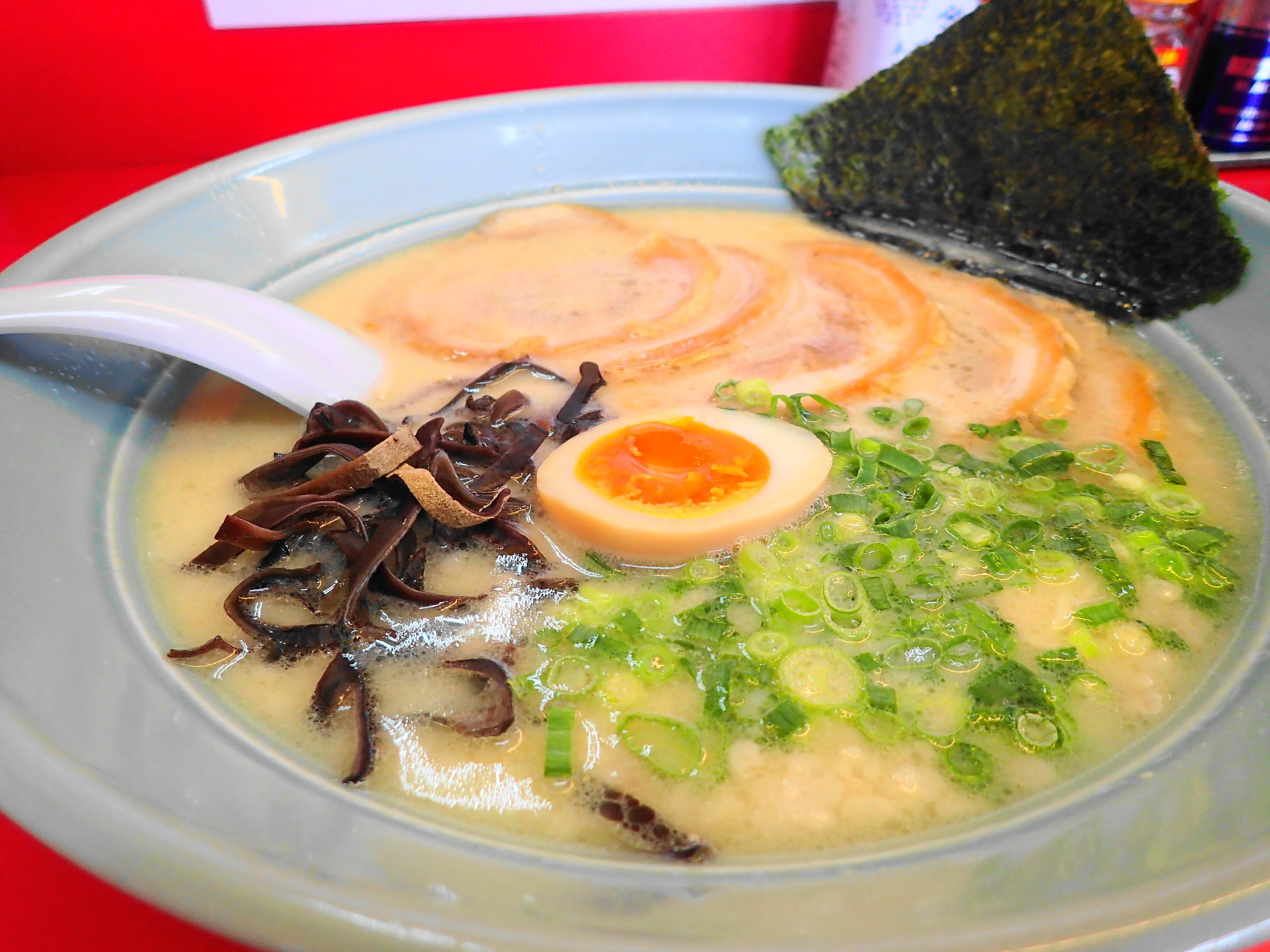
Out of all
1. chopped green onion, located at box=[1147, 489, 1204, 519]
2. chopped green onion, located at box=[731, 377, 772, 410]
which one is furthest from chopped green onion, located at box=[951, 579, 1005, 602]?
chopped green onion, located at box=[731, 377, 772, 410]

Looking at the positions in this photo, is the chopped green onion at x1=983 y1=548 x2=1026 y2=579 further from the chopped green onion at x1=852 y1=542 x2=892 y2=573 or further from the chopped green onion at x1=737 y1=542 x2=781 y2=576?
the chopped green onion at x1=737 y1=542 x2=781 y2=576

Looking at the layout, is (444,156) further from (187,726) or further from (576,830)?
(576,830)

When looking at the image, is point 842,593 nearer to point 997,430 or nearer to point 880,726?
point 880,726

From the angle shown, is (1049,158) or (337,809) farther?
(1049,158)

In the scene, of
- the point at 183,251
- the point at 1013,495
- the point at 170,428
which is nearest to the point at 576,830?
the point at 1013,495

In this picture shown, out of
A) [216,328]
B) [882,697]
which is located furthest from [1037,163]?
[216,328]

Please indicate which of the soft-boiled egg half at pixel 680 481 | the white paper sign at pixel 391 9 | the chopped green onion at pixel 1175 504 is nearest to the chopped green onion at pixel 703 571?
the soft-boiled egg half at pixel 680 481
